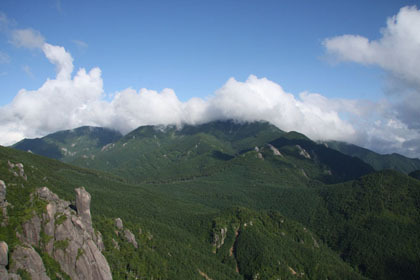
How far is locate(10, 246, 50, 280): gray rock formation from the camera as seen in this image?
9784 centimetres

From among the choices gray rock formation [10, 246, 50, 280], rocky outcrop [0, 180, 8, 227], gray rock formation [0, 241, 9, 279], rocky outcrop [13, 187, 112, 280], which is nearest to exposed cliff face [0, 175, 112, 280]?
rocky outcrop [13, 187, 112, 280]

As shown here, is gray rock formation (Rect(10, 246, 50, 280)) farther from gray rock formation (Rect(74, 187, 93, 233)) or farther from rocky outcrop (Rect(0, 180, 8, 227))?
gray rock formation (Rect(74, 187, 93, 233))

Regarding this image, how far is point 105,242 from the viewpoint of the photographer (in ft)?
568

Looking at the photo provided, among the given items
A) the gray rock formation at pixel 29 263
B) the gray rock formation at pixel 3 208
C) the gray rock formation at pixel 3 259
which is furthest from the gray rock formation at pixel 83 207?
the gray rock formation at pixel 3 259

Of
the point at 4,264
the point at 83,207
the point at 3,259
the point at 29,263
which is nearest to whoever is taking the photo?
the point at 4,264

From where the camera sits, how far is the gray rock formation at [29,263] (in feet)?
321

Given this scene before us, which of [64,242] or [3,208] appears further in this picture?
[3,208]

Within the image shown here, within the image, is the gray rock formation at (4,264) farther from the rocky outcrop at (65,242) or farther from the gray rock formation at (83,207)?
the gray rock formation at (83,207)

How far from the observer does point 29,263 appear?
3986 inches

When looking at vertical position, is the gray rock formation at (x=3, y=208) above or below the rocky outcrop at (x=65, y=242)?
above

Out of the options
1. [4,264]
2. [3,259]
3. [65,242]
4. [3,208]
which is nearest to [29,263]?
[4,264]

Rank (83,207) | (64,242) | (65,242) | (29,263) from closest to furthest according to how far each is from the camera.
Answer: (29,263)
(64,242)
(65,242)
(83,207)

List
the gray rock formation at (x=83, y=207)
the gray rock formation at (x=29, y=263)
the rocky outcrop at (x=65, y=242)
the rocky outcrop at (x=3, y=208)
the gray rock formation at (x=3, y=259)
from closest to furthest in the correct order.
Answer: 1. the gray rock formation at (x=3, y=259)
2. the gray rock formation at (x=29, y=263)
3. the rocky outcrop at (x=3, y=208)
4. the rocky outcrop at (x=65, y=242)
5. the gray rock formation at (x=83, y=207)

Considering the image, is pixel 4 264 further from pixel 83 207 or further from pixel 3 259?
pixel 83 207
